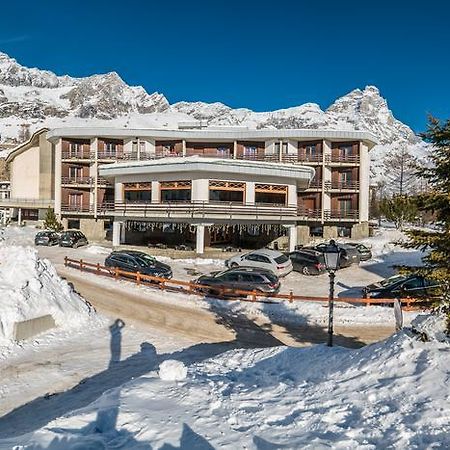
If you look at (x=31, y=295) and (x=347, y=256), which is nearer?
(x=31, y=295)

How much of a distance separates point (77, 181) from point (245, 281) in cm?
3364

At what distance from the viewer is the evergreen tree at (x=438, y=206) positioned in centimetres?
844

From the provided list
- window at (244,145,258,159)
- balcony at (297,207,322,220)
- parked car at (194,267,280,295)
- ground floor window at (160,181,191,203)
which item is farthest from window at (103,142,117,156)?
parked car at (194,267,280,295)

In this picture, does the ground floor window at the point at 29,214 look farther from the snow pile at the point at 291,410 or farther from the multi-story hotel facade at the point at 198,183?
the snow pile at the point at 291,410

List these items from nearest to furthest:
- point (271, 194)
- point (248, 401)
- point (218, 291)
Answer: point (248, 401) < point (218, 291) < point (271, 194)

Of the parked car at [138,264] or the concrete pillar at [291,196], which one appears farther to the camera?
the concrete pillar at [291,196]

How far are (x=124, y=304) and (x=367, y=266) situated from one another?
19582 mm

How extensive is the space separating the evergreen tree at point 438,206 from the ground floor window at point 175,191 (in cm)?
2655

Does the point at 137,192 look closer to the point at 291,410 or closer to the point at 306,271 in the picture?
the point at 306,271

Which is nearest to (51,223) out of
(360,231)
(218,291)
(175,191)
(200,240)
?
(175,191)

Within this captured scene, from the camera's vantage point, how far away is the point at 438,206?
887 centimetres

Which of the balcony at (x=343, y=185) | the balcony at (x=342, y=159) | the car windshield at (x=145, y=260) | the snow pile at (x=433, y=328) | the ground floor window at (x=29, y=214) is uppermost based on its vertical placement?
the balcony at (x=342, y=159)

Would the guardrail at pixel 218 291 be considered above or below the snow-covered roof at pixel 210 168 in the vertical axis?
below


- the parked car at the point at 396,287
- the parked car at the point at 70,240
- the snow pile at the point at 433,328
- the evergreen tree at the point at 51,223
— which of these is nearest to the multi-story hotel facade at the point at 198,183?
the evergreen tree at the point at 51,223
